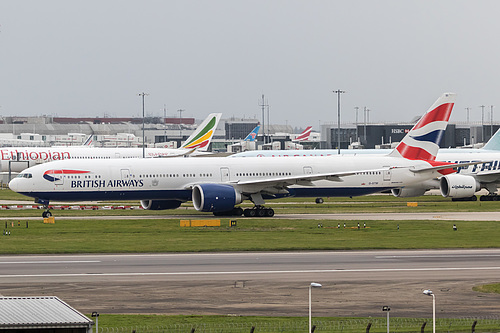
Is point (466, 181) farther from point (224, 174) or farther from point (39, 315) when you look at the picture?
point (39, 315)

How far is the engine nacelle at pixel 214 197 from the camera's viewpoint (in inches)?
2331

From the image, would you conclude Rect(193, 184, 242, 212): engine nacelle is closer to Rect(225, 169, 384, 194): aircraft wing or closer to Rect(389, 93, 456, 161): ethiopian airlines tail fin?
Rect(225, 169, 384, 194): aircraft wing

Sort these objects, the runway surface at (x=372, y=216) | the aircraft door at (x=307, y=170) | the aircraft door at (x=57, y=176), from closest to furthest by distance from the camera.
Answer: the aircraft door at (x=57, y=176), the runway surface at (x=372, y=216), the aircraft door at (x=307, y=170)

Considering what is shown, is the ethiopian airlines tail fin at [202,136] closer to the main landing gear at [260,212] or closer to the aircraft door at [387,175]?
the aircraft door at [387,175]

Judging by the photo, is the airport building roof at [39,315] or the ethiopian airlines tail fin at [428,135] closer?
the airport building roof at [39,315]

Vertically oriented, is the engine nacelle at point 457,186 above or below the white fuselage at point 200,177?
below

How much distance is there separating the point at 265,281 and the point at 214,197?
26.3 metres

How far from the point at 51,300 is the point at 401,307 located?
12.4 meters

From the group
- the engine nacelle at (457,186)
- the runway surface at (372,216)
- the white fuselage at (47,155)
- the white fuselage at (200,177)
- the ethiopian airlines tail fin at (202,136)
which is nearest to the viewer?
the white fuselage at (200,177)

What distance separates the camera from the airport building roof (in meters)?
17.8

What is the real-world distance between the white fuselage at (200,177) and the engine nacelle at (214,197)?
1.55m

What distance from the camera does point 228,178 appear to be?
2479 inches

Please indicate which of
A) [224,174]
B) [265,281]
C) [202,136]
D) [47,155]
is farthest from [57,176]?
[202,136]

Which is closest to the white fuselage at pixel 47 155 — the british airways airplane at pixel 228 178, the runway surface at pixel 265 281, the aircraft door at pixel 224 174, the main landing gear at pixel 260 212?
the british airways airplane at pixel 228 178
